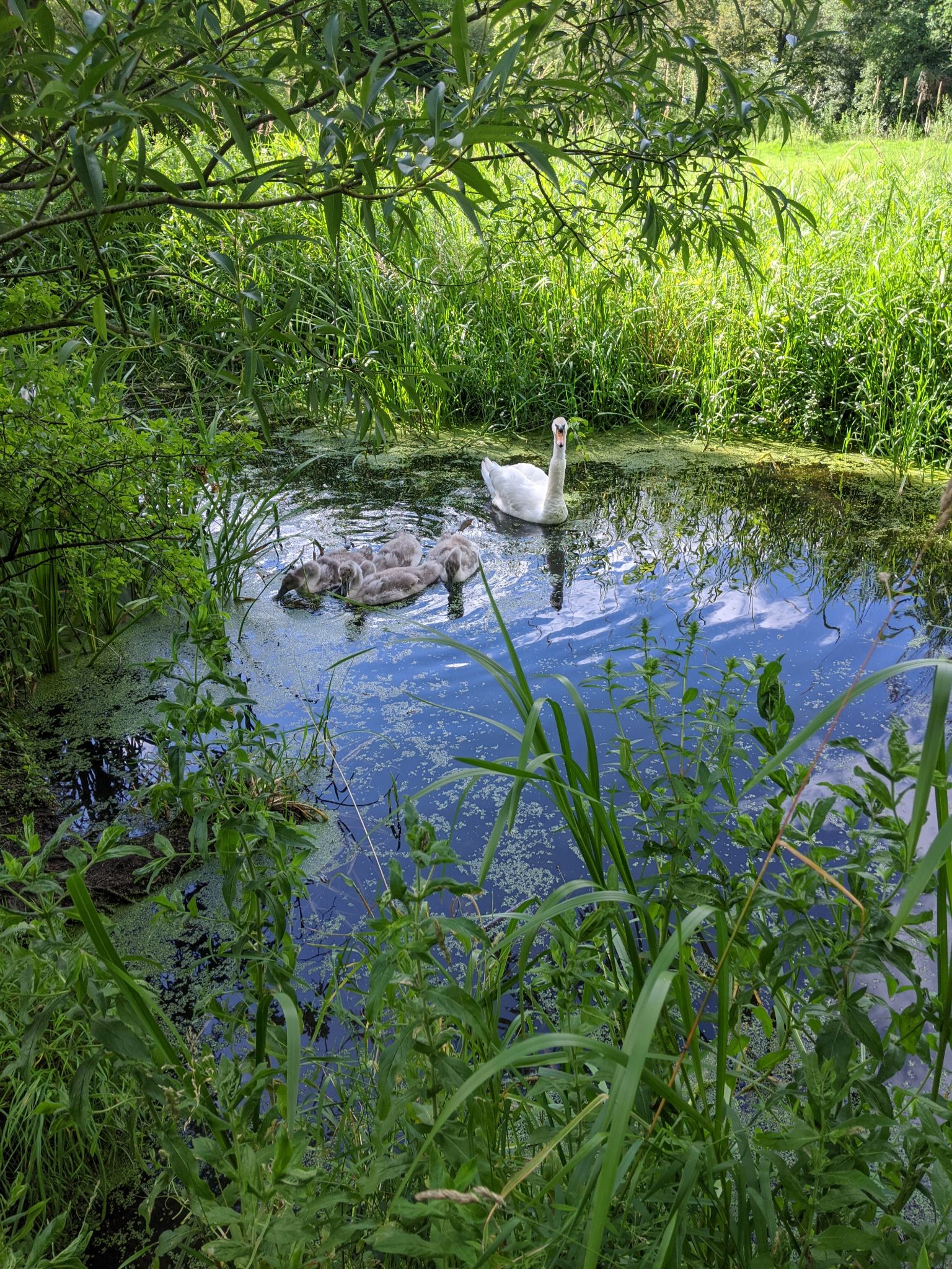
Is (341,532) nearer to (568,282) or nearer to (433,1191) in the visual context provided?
(568,282)

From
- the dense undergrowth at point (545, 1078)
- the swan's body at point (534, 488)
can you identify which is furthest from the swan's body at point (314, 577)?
the dense undergrowth at point (545, 1078)

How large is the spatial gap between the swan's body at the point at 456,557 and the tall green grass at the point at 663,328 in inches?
53.5

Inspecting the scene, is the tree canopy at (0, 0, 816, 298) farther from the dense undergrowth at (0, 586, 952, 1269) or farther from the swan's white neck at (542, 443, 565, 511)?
the swan's white neck at (542, 443, 565, 511)

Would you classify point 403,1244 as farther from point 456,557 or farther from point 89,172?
point 456,557

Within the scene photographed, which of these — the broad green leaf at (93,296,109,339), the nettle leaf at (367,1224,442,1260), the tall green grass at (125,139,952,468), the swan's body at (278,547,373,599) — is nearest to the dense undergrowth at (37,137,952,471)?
the tall green grass at (125,139,952,468)

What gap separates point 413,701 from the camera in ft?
10.9

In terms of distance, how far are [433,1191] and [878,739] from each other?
2559 mm

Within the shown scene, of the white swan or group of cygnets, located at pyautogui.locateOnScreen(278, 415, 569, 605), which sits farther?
the white swan

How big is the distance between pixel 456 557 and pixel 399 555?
0.96 feet

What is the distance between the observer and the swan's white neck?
4629mm

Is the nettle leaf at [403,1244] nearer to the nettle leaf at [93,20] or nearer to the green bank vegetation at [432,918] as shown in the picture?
the green bank vegetation at [432,918]

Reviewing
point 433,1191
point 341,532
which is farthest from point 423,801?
point 341,532

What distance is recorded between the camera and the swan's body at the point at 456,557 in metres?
4.29

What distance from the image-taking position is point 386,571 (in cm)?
416
